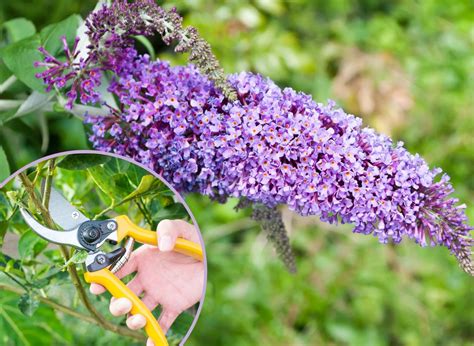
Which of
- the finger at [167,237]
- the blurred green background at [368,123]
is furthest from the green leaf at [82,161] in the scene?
the blurred green background at [368,123]

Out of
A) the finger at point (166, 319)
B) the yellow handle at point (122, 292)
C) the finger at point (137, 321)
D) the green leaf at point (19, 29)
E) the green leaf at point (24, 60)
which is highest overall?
the green leaf at point (19, 29)

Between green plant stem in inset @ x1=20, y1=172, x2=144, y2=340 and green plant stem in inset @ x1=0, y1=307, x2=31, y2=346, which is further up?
green plant stem in inset @ x1=20, y1=172, x2=144, y2=340

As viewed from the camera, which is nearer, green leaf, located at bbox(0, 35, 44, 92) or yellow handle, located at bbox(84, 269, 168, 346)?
yellow handle, located at bbox(84, 269, 168, 346)

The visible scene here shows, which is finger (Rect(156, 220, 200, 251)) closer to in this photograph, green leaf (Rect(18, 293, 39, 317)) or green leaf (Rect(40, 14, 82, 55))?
green leaf (Rect(18, 293, 39, 317))

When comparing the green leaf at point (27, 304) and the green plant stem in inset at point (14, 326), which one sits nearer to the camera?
the green leaf at point (27, 304)

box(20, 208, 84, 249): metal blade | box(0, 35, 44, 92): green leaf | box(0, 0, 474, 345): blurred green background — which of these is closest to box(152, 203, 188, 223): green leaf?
box(20, 208, 84, 249): metal blade

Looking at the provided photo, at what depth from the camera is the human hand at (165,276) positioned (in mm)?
701

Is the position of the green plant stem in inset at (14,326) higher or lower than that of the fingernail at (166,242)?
lower

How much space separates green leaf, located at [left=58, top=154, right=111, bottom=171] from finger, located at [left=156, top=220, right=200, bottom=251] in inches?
3.9

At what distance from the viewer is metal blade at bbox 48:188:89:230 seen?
685 millimetres

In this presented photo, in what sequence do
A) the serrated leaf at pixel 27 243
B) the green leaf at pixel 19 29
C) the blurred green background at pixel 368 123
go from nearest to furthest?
1. the serrated leaf at pixel 27 243
2. the green leaf at pixel 19 29
3. the blurred green background at pixel 368 123

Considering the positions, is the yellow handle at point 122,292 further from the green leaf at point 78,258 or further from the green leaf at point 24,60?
the green leaf at point 24,60

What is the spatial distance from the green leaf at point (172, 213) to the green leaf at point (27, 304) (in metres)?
0.20

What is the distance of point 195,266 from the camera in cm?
72
